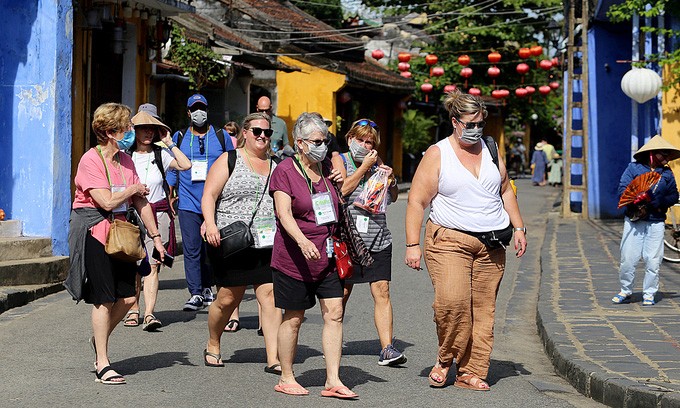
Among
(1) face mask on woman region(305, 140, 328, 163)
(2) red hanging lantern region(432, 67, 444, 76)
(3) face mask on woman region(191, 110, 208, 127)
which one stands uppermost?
(2) red hanging lantern region(432, 67, 444, 76)

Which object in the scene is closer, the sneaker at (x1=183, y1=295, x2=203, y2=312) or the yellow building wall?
the sneaker at (x1=183, y1=295, x2=203, y2=312)

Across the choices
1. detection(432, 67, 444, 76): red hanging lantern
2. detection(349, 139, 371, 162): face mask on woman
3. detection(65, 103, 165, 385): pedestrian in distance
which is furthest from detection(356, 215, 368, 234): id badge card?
detection(432, 67, 444, 76): red hanging lantern

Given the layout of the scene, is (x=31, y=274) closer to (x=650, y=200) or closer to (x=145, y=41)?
(x=650, y=200)

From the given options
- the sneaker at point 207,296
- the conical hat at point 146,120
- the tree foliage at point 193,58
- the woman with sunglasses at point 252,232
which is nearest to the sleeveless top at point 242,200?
the woman with sunglasses at point 252,232

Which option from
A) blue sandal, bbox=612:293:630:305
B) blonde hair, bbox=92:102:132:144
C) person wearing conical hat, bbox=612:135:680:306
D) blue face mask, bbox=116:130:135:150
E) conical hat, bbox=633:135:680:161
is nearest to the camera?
blonde hair, bbox=92:102:132:144

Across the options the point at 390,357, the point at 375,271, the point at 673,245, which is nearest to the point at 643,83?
the point at 673,245

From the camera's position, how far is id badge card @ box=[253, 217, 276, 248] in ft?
27.9

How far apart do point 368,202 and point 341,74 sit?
2600 centimetres

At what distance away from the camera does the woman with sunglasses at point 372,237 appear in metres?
8.84

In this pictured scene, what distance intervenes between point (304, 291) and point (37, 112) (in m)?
7.31

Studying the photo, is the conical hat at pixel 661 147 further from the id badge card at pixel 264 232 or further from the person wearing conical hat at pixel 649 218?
the id badge card at pixel 264 232

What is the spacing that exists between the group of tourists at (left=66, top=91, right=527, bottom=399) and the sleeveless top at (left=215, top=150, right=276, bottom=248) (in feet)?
0.03

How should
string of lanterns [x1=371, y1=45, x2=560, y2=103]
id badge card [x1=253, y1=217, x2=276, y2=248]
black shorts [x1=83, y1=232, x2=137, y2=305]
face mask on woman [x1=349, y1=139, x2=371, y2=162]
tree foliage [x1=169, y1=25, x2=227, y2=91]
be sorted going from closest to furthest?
black shorts [x1=83, y1=232, x2=137, y2=305] < id badge card [x1=253, y1=217, x2=276, y2=248] < face mask on woman [x1=349, y1=139, x2=371, y2=162] < tree foliage [x1=169, y1=25, x2=227, y2=91] < string of lanterns [x1=371, y1=45, x2=560, y2=103]

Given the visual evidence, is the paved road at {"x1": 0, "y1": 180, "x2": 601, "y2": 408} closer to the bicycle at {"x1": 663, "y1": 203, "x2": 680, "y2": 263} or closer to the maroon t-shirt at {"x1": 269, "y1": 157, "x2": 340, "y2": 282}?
the maroon t-shirt at {"x1": 269, "y1": 157, "x2": 340, "y2": 282}
